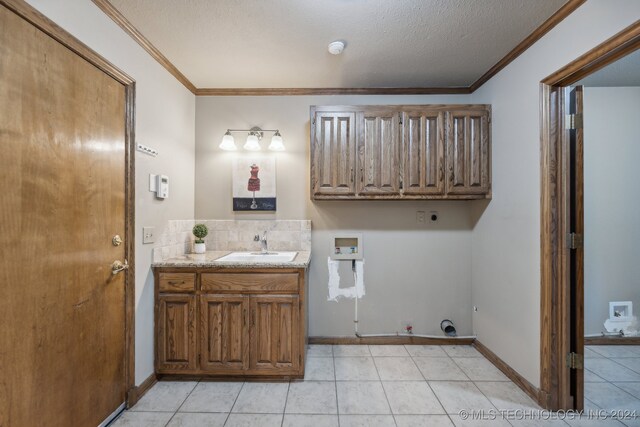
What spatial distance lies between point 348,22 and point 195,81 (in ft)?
4.96

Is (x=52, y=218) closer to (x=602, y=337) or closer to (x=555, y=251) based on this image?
(x=555, y=251)

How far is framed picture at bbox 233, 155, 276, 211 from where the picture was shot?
8.82 feet

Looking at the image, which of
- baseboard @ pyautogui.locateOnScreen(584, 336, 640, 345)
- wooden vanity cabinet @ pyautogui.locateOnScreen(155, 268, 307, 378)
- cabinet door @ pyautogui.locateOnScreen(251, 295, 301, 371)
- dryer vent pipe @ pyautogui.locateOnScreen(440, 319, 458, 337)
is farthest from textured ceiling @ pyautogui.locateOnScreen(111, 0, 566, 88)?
baseboard @ pyautogui.locateOnScreen(584, 336, 640, 345)

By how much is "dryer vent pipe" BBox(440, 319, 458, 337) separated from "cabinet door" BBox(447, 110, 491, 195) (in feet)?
4.07

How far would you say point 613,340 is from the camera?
2.59 m

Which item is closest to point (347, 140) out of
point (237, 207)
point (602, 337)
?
point (237, 207)

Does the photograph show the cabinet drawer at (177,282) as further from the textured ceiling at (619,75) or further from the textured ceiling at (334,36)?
the textured ceiling at (619,75)

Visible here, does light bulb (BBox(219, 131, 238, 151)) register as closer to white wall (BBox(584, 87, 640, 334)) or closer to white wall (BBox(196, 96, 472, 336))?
white wall (BBox(196, 96, 472, 336))

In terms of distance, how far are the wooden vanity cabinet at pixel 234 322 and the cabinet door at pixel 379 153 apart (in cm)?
95

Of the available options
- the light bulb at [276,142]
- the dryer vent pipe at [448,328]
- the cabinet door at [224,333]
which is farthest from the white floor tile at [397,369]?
the light bulb at [276,142]

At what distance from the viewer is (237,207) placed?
8.84 feet

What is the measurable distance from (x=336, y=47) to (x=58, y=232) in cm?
193

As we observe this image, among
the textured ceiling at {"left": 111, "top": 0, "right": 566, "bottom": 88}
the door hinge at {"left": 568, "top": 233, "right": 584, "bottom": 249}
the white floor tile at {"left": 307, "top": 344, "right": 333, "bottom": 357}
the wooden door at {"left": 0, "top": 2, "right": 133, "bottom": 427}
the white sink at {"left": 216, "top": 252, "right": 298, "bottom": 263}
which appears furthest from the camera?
the white floor tile at {"left": 307, "top": 344, "right": 333, "bottom": 357}

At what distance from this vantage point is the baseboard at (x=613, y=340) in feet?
8.46
